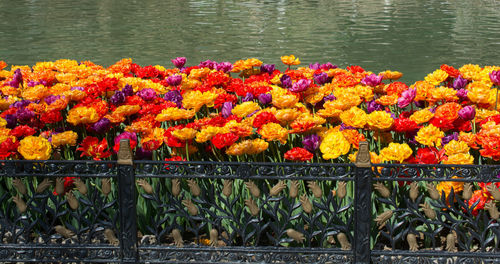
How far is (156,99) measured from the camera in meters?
5.27

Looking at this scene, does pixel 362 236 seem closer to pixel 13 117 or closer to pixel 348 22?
pixel 13 117

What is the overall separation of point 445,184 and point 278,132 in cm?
117

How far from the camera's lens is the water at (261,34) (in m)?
13.6

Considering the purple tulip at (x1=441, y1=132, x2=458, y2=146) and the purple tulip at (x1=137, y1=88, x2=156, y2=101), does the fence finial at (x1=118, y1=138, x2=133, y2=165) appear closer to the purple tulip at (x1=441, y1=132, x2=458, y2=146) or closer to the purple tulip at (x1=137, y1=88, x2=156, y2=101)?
the purple tulip at (x1=137, y1=88, x2=156, y2=101)

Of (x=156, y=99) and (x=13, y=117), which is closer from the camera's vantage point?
(x=13, y=117)

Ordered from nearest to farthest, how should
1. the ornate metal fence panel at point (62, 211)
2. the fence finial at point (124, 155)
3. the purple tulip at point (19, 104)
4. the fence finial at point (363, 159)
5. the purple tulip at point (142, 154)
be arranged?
the fence finial at point (363, 159) < the fence finial at point (124, 155) < the ornate metal fence panel at point (62, 211) < the purple tulip at point (142, 154) < the purple tulip at point (19, 104)

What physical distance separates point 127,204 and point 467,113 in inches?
100

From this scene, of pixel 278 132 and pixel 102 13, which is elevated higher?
pixel 278 132

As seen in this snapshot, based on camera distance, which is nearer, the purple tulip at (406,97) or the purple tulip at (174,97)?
the purple tulip at (406,97)

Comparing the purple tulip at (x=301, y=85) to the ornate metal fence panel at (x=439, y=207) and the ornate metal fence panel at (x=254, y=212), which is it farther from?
the ornate metal fence panel at (x=439, y=207)

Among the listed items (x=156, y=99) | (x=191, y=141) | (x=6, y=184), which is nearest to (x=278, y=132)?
(x=191, y=141)

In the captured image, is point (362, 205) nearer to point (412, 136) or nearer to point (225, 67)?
point (412, 136)

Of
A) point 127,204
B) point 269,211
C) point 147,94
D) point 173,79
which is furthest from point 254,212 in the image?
point 173,79

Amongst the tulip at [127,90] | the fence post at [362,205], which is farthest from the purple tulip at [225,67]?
the fence post at [362,205]
